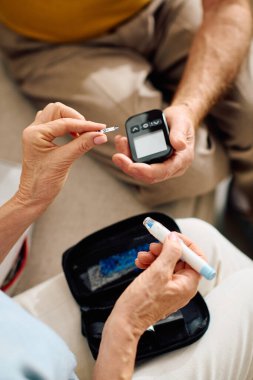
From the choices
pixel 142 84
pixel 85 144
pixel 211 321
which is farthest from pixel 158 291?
pixel 142 84

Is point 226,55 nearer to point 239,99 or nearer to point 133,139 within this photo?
point 239,99

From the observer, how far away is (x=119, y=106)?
1003 mm

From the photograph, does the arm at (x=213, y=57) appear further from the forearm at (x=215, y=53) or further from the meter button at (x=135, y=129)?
the meter button at (x=135, y=129)

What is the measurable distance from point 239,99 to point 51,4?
491 mm

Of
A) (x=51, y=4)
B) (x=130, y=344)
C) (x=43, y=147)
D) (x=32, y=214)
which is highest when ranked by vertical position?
(x=51, y=4)

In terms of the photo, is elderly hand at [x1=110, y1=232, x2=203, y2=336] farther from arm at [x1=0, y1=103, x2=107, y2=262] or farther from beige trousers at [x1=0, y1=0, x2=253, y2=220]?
beige trousers at [x1=0, y1=0, x2=253, y2=220]

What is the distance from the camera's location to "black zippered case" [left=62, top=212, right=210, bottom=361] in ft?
2.34

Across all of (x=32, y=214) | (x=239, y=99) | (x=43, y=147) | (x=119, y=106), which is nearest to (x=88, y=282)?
(x=32, y=214)

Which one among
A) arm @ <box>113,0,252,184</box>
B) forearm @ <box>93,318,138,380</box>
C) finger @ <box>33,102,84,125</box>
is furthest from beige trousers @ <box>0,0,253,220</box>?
forearm @ <box>93,318,138,380</box>

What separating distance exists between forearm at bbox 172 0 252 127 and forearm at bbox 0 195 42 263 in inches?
16.2

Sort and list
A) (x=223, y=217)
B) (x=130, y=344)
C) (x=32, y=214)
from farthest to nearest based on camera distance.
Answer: (x=223, y=217) < (x=32, y=214) < (x=130, y=344)

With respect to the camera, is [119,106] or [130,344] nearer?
[130,344]

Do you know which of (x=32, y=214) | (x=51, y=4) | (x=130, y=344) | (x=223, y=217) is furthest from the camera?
(x=223, y=217)

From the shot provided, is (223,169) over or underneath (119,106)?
underneath
